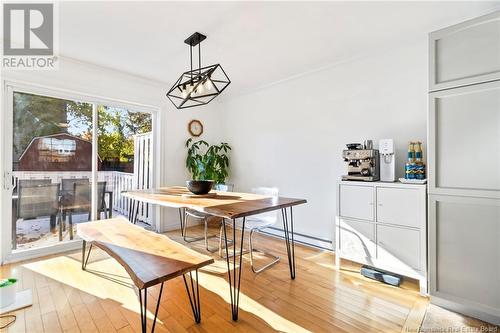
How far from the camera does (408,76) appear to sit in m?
2.58

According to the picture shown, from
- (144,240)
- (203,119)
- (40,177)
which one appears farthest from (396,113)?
(40,177)

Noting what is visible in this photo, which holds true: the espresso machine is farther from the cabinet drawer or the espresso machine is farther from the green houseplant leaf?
the green houseplant leaf

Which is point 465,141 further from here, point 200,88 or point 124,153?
point 124,153

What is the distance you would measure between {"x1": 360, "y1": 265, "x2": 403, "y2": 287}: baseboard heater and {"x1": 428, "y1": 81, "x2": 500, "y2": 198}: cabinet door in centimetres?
91

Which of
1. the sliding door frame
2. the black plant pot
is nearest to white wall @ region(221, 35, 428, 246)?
the black plant pot

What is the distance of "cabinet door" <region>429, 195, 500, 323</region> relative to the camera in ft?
5.53

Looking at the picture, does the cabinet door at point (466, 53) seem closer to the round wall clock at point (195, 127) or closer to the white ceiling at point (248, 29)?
the white ceiling at point (248, 29)

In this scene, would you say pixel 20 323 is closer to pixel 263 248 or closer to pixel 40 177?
pixel 40 177

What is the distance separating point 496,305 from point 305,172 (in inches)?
85.4

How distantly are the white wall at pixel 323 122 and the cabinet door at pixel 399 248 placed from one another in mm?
735

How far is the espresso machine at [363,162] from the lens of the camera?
2.47m

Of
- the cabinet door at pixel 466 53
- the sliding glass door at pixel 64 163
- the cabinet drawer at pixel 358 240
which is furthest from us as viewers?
the sliding glass door at pixel 64 163

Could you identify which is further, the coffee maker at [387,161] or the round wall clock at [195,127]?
the round wall clock at [195,127]

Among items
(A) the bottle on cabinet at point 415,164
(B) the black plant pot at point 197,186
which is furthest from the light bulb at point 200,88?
(A) the bottle on cabinet at point 415,164
